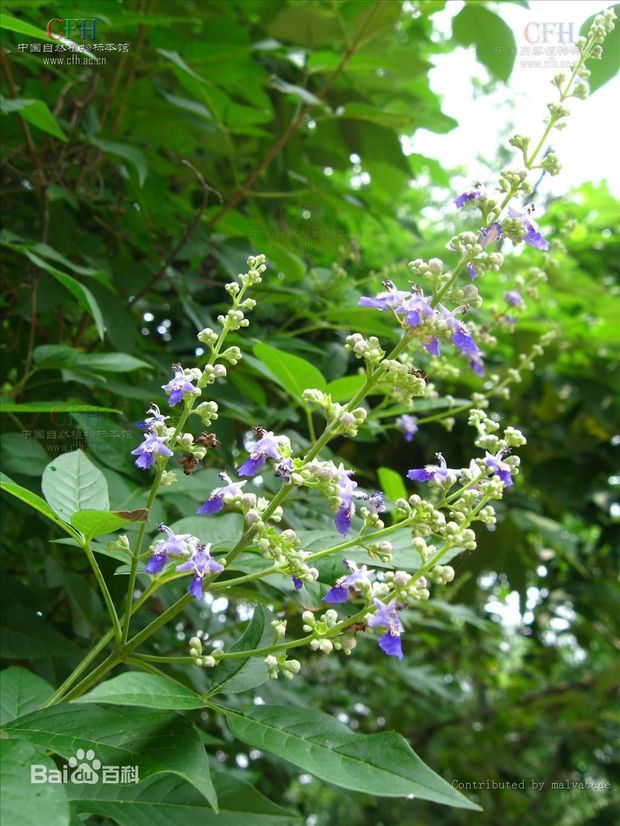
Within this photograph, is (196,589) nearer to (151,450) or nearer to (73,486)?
(151,450)

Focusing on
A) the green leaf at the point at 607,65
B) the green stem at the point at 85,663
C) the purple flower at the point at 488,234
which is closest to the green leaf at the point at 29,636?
the green stem at the point at 85,663

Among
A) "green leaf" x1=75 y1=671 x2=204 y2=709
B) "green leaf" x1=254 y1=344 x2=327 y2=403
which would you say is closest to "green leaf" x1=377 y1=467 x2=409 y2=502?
"green leaf" x1=254 y1=344 x2=327 y2=403

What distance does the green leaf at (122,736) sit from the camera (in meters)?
1.21

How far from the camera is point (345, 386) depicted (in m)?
1.93

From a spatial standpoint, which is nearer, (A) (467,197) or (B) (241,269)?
(A) (467,197)

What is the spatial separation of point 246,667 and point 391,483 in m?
0.87

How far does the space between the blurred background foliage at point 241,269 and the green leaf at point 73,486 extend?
0.31 m

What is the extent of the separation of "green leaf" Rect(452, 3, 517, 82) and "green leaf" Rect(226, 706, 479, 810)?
2.42m

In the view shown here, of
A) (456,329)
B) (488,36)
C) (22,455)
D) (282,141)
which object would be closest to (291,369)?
(456,329)

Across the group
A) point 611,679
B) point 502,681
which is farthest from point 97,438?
point 502,681

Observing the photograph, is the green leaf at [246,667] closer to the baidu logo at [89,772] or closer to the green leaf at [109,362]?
the baidu logo at [89,772]

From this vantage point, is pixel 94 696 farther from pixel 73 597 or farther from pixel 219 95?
pixel 219 95

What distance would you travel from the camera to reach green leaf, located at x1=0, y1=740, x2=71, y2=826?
1059mm

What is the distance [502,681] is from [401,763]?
282 inches
